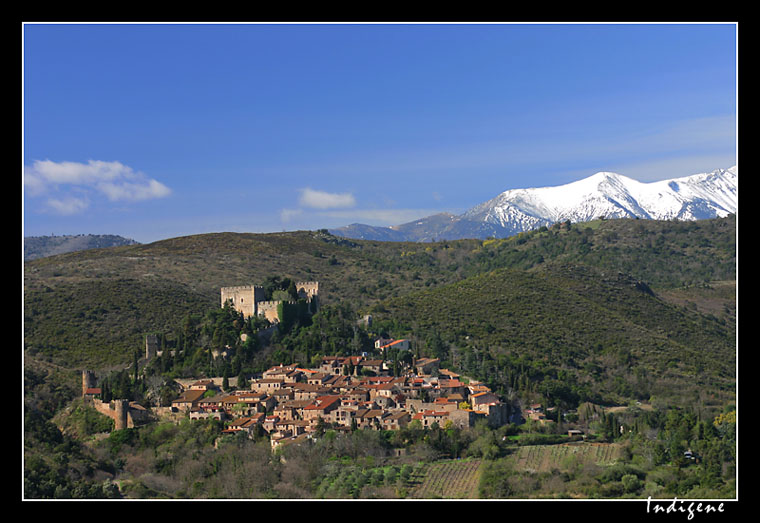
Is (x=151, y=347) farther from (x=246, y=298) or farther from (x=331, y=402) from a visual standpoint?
(x=331, y=402)

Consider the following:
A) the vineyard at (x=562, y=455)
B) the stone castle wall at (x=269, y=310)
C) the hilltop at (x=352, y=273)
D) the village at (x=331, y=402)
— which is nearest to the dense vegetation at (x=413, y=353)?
the vineyard at (x=562, y=455)

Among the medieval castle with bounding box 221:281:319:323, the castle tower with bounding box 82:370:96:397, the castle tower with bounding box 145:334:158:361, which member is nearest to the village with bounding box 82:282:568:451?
the castle tower with bounding box 82:370:96:397

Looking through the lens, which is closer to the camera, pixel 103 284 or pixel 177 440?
pixel 177 440

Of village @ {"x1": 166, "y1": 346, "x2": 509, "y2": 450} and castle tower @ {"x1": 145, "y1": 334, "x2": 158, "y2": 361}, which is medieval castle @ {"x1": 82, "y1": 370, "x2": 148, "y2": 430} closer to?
village @ {"x1": 166, "y1": 346, "x2": 509, "y2": 450}

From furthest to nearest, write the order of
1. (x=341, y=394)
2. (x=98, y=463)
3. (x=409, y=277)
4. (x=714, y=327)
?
(x=409, y=277) < (x=714, y=327) < (x=341, y=394) < (x=98, y=463)

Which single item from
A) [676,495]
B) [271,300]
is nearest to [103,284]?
[271,300]

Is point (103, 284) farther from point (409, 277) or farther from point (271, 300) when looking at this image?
point (409, 277)
